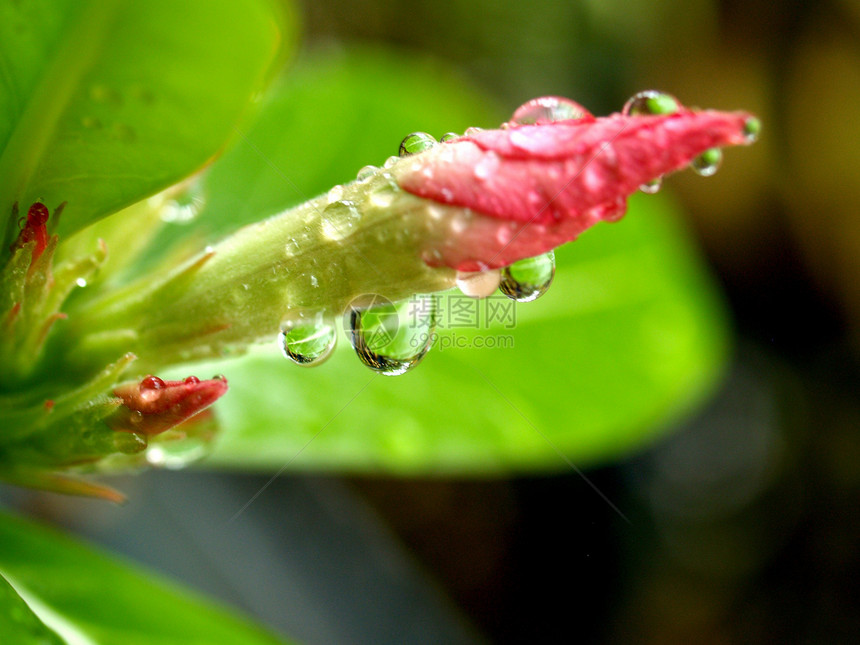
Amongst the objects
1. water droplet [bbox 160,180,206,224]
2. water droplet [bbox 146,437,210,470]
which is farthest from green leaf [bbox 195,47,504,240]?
water droplet [bbox 146,437,210,470]

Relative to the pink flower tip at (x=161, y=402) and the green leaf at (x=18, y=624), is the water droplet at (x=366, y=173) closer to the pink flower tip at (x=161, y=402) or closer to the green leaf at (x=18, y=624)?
the pink flower tip at (x=161, y=402)

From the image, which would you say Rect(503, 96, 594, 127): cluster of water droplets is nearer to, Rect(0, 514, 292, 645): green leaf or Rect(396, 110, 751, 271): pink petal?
Rect(396, 110, 751, 271): pink petal

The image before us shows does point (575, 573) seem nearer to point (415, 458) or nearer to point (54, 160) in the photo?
point (415, 458)

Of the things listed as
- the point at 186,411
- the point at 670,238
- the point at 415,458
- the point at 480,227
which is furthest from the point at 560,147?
the point at 670,238

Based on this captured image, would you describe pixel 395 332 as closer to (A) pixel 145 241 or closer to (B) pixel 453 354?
(A) pixel 145 241

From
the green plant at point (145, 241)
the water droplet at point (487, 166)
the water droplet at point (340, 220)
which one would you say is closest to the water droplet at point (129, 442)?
the green plant at point (145, 241)

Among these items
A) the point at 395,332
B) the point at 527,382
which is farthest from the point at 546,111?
the point at 527,382

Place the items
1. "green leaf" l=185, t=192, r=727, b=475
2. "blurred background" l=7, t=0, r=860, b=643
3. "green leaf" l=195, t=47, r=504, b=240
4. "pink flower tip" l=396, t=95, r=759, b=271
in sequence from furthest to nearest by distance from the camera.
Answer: "blurred background" l=7, t=0, r=860, b=643
"green leaf" l=195, t=47, r=504, b=240
"green leaf" l=185, t=192, r=727, b=475
"pink flower tip" l=396, t=95, r=759, b=271

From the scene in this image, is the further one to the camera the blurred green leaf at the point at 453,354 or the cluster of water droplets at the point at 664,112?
the blurred green leaf at the point at 453,354
